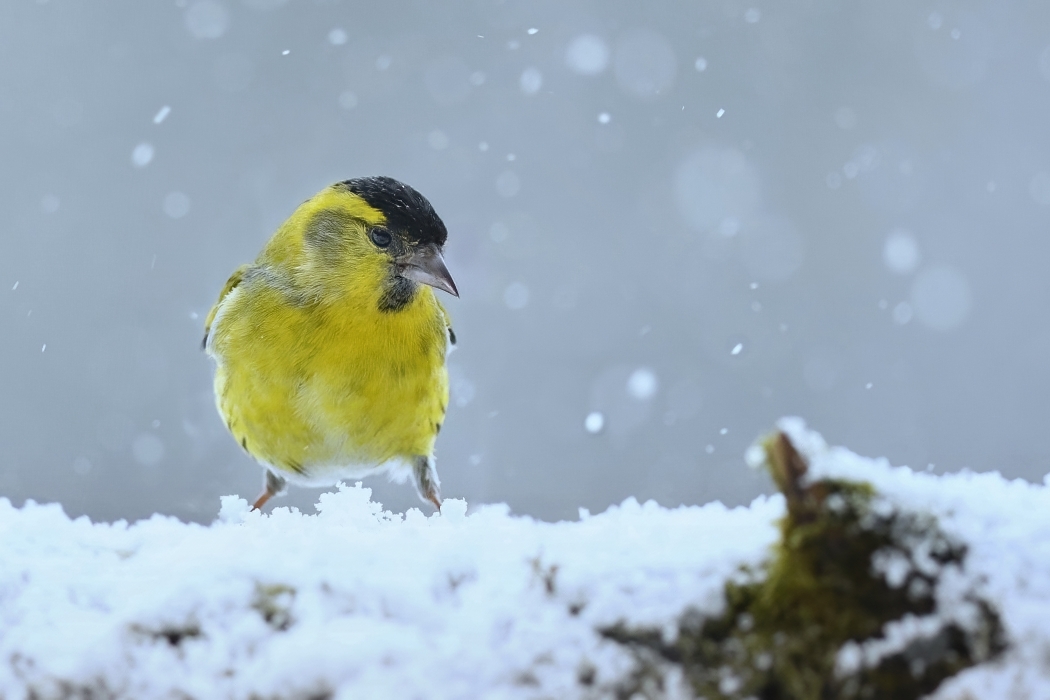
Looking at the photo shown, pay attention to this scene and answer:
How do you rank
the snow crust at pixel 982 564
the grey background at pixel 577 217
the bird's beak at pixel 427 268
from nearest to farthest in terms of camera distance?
the snow crust at pixel 982 564
the bird's beak at pixel 427 268
the grey background at pixel 577 217

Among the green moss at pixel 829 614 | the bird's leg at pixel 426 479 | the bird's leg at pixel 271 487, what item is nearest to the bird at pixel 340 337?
the bird's leg at pixel 426 479

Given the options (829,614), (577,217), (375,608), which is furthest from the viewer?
(577,217)

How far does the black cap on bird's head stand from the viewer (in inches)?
131

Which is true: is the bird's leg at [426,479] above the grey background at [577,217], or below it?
below

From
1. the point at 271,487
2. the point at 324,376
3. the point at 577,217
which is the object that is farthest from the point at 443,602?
the point at 577,217

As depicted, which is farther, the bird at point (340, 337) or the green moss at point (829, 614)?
the bird at point (340, 337)

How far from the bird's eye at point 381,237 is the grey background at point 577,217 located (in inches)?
248

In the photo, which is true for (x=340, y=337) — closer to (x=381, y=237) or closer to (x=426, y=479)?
(x=381, y=237)

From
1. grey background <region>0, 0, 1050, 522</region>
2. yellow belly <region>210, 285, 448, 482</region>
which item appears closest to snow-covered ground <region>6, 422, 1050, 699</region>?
yellow belly <region>210, 285, 448, 482</region>

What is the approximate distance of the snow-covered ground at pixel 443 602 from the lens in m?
1.03

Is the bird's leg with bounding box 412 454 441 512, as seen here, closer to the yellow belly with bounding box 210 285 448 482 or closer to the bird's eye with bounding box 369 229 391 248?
the yellow belly with bounding box 210 285 448 482

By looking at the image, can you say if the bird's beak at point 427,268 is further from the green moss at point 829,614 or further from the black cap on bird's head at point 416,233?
the green moss at point 829,614

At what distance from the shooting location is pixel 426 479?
3895mm

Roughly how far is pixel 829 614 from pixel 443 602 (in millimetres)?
435
